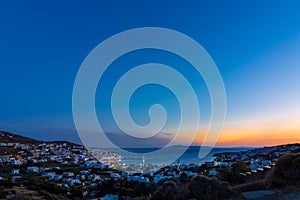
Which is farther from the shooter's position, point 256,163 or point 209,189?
point 256,163

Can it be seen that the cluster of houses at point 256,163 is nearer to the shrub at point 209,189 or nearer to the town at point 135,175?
the town at point 135,175

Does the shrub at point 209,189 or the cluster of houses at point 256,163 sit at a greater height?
the cluster of houses at point 256,163

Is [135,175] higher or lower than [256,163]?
lower

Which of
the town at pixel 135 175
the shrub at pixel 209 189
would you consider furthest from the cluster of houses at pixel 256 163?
the shrub at pixel 209 189

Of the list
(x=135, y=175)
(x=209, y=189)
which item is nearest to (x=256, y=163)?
(x=209, y=189)

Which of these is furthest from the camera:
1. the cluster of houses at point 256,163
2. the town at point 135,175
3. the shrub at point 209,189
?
the town at point 135,175

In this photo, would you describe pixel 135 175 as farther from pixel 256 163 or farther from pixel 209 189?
pixel 209 189

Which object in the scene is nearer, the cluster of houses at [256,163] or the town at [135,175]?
Answer: the cluster of houses at [256,163]

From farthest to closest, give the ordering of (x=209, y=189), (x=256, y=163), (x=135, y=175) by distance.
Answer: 1. (x=135, y=175)
2. (x=256, y=163)
3. (x=209, y=189)

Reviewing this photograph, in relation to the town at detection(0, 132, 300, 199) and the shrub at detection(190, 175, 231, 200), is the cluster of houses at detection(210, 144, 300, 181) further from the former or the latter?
the shrub at detection(190, 175, 231, 200)

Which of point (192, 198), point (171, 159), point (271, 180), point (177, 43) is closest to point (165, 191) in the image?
point (192, 198)

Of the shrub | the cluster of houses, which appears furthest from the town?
the shrub

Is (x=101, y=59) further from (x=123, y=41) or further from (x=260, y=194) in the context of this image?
(x=260, y=194)
